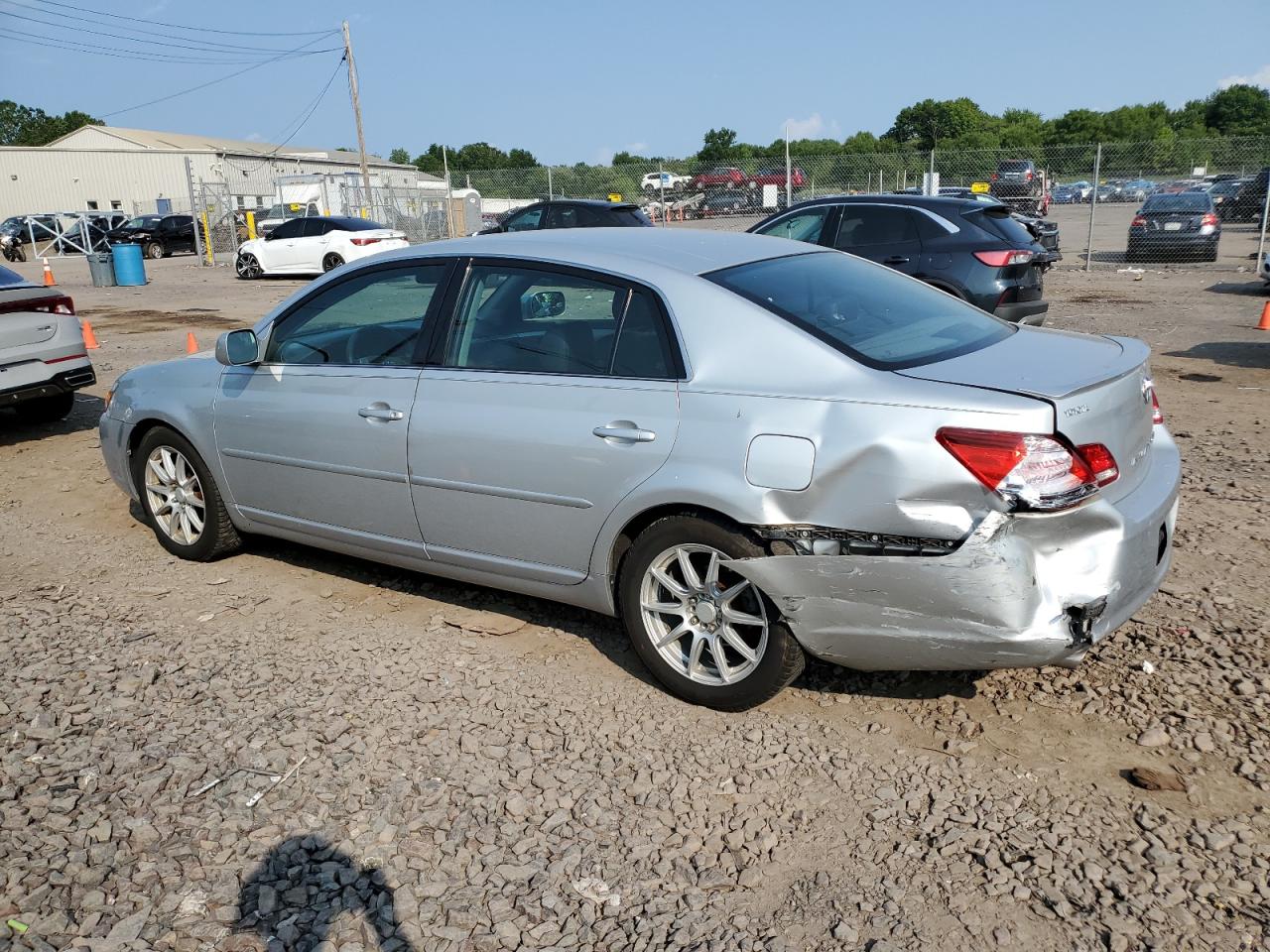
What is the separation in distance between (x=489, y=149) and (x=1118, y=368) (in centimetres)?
12581

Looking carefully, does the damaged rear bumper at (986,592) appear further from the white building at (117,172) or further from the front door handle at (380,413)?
the white building at (117,172)

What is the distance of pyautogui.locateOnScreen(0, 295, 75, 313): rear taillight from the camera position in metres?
7.97

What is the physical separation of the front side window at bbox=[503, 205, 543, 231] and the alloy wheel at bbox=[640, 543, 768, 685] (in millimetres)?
16231

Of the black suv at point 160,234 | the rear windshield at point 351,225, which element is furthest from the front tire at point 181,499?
the black suv at point 160,234

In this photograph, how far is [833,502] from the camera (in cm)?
333

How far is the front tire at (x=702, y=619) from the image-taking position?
141 inches

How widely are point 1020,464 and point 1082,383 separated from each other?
1.45 feet

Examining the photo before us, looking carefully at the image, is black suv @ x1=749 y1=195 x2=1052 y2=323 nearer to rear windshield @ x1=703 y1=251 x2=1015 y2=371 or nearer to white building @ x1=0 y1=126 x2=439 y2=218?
rear windshield @ x1=703 y1=251 x2=1015 y2=371

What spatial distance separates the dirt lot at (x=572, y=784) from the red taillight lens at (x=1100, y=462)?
886mm

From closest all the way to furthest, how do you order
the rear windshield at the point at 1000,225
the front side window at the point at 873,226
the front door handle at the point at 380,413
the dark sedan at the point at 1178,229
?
the front door handle at the point at 380,413
the rear windshield at the point at 1000,225
the front side window at the point at 873,226
the dark sedan at the point at 1178,229

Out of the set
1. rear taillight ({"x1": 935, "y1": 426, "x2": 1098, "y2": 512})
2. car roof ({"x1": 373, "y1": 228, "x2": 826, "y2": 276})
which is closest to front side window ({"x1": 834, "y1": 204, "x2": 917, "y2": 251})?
car roof ({"x1": 373, "y1": 228, "x2": 826, "y2": 276})

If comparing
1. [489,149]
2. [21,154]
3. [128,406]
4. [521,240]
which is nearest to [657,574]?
[521,240]

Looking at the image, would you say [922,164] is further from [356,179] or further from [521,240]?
[521,240]

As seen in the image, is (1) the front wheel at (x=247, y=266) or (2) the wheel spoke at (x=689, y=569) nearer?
(2) the wheel spoke at (x=689, y=569)
